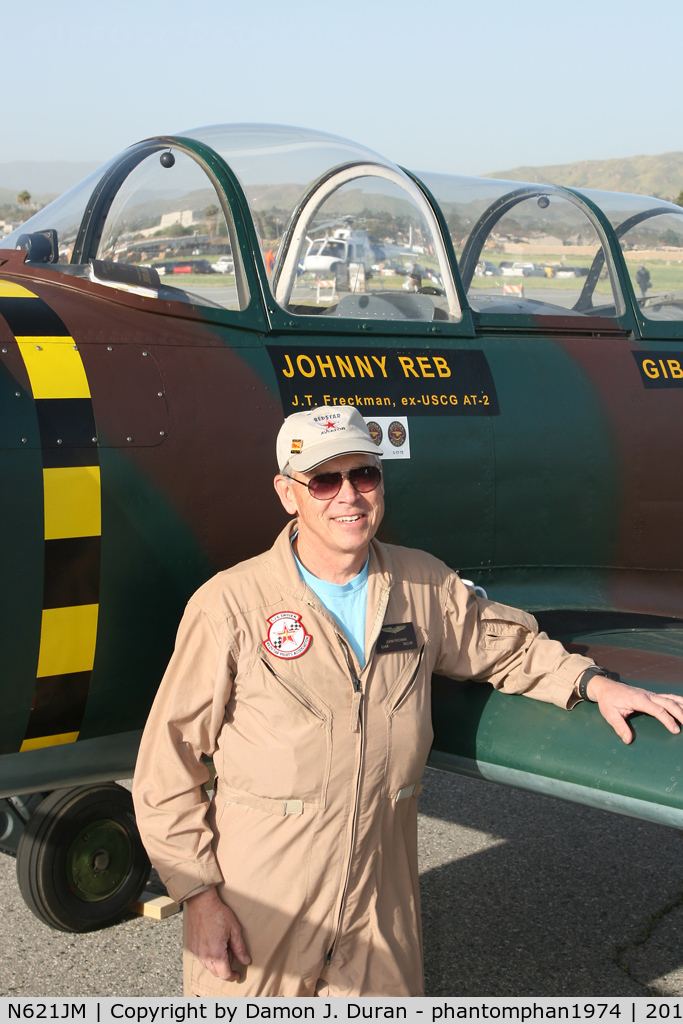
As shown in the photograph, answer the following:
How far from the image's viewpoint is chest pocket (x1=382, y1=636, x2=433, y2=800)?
2.37 meters

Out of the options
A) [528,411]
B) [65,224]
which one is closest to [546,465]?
[528,411]

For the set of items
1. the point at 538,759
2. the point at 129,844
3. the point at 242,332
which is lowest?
the point at 129,844

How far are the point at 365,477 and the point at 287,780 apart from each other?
0.78m

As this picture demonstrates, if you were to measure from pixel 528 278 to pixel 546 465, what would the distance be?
114 cm

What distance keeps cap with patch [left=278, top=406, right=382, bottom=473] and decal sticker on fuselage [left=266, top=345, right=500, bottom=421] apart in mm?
738

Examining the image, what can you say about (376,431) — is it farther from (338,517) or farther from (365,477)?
(338,517)

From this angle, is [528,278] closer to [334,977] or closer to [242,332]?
[242,332]

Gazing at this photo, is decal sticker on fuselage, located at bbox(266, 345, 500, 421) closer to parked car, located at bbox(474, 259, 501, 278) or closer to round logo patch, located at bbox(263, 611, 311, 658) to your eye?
parked car, located at bbox(474, 259, 501, 278)

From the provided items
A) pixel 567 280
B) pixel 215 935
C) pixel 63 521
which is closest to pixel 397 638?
pixel 215 935

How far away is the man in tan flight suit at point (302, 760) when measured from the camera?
229cm

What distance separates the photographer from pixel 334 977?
2.36 m

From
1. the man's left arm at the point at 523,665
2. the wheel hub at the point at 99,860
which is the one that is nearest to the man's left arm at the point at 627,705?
the man's left arm at the point at 523,665

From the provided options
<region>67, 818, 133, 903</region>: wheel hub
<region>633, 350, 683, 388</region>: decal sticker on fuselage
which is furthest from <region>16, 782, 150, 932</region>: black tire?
<region>633, 350, 683, 388</region>: decal sticker on fuselage

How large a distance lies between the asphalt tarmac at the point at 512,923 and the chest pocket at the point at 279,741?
5.47ft
